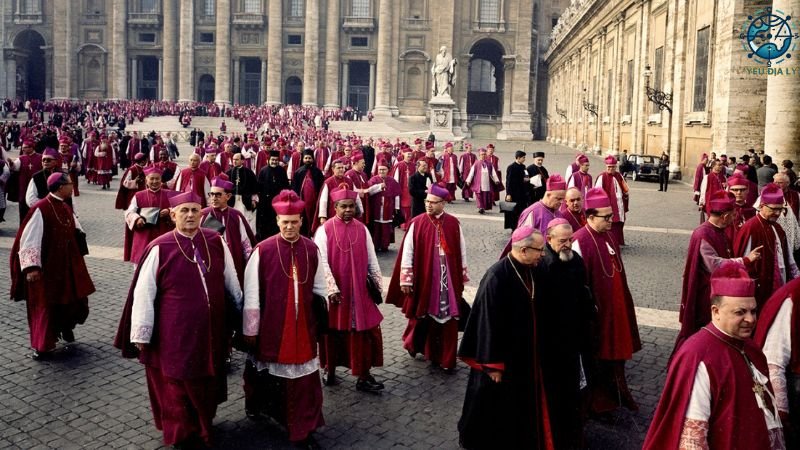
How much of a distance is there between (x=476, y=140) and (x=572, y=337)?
50598 mm

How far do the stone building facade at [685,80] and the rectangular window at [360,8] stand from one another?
2246cm

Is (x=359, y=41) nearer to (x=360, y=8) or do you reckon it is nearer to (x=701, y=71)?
(x=360, y=8)

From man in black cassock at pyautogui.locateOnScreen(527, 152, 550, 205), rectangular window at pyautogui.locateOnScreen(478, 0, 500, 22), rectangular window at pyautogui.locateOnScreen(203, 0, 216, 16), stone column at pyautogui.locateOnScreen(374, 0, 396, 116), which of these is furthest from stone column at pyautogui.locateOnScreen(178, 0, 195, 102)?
→ man in black cassock at pyautogui.locateOnScreen(527, 152, 550, 205)

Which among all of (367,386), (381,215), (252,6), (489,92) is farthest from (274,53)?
(367,386)

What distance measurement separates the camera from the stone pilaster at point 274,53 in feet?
202

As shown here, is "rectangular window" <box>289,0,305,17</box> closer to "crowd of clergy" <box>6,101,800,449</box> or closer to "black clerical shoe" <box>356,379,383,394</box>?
"crowd of clergy" <box>6,101,800,449</box>

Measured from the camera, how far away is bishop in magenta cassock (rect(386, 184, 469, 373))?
23.4 ft

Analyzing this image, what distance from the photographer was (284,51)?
63000 mm

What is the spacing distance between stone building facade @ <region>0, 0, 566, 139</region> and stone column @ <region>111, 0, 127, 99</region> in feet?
0.28

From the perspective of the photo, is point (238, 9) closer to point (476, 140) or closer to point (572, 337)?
point (476, 140)

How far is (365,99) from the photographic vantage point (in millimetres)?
64812

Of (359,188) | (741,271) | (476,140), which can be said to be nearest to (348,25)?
(476,140)

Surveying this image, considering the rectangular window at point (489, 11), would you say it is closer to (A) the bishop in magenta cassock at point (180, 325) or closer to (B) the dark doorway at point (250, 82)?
(B) the dark doorway at point (250, 82)

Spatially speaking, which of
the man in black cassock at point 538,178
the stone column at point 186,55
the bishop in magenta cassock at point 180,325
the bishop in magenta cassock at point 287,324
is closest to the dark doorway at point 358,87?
the stone column at point 186,55
